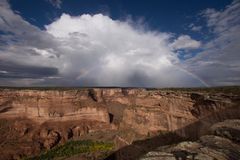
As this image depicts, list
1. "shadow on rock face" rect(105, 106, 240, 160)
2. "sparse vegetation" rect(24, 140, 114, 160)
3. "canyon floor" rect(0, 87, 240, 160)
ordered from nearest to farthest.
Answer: "canyon floor" rect(0, 87, 240, 160)
"shadow on rock face" rect(105, 106, 240, 160)
"sparse vegetation" rect(24, 140, 114, 160)

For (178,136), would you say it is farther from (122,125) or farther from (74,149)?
(74,149)

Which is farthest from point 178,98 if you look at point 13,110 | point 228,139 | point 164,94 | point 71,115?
Answer: point 13,110

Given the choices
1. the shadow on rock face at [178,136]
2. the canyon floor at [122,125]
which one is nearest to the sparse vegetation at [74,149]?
the canyon floor at [122,125]

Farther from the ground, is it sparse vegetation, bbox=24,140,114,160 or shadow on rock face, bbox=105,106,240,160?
shadow on rock face, bbox=105,106,240,160

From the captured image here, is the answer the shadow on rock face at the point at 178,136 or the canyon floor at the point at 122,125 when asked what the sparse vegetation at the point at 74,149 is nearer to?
the canyon floor at the point at 122,125

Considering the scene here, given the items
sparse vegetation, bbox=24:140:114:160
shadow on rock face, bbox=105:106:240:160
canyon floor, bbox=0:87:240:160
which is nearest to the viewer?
canyon floor, bbox=0:87:240:160

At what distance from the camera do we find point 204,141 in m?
9.30

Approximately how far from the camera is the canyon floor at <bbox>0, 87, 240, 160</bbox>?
33.1 ft

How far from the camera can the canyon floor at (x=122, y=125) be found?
10083 mm

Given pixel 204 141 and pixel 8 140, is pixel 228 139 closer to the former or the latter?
pixel 204 141

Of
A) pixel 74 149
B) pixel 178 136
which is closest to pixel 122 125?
pixel 74 149

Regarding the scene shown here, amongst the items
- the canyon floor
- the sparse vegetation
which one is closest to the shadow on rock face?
the canyon floor

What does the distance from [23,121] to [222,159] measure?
9378 cm

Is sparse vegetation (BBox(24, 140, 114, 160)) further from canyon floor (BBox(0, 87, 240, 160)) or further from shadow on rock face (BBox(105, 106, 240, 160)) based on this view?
shadow on rock face (BBox(105, 106, 240, 160))
